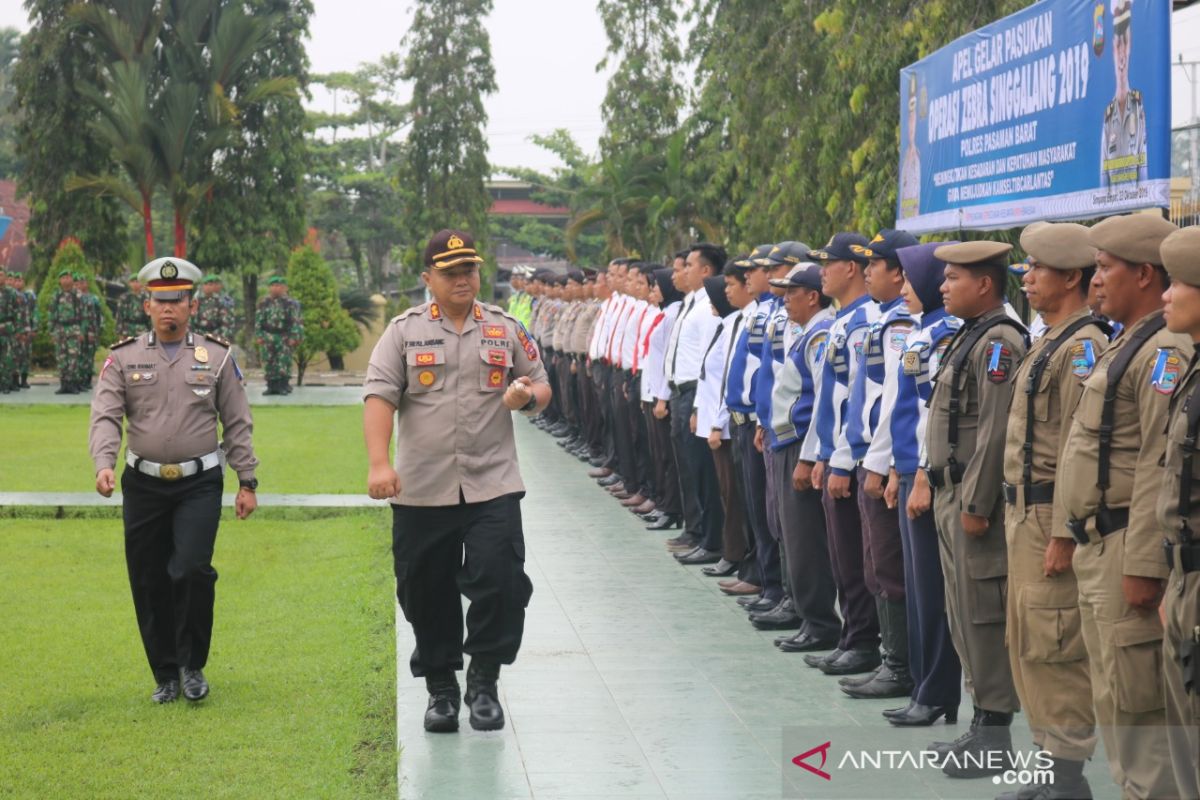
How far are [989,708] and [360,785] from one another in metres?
→ 2.34

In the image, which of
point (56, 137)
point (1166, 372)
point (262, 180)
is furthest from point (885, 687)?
point (262, 180)

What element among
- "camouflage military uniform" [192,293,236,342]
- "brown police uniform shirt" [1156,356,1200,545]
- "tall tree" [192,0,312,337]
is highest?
"tall tree" [192,0,312,337]

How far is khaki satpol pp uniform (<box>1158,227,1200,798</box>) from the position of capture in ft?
13.6

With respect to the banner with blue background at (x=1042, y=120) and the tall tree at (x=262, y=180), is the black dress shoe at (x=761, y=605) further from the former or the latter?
the tall tree at (x=262, y=180)

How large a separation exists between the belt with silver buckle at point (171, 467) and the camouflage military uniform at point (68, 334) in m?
21.1

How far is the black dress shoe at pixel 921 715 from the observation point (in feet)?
21.9

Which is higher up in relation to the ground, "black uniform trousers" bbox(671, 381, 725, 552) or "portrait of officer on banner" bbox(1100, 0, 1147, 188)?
"portrait of officer on banner" bbox(1100, 0, 1147, 188)

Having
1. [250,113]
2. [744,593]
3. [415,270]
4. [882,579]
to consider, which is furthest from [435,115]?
[882,579]

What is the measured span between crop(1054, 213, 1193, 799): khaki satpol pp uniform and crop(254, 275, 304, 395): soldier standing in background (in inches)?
971

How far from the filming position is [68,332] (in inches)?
1089

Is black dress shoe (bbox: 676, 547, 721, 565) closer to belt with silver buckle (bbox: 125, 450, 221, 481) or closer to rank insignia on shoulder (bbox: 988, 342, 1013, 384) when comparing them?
belt with silver buckle (bbox: 125, 450, 221, 481)

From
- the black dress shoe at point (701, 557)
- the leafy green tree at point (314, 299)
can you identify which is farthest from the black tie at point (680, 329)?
the leafy green tree at point (314, 299)

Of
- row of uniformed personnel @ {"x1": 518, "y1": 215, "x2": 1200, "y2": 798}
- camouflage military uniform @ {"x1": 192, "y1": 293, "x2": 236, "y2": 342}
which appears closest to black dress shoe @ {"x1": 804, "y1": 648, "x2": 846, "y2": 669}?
row of uniformed personnel @ {"x1": 518, "y1": 215, "x2": 1200, "y2": 798}

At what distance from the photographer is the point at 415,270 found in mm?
45406
